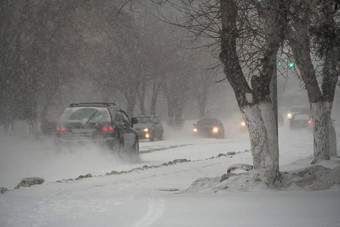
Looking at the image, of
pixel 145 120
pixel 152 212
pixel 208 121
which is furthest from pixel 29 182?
pixel 208 121

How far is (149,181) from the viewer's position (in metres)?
12.3

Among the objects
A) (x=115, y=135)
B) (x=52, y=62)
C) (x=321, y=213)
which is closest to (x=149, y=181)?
(x=115, y=135)

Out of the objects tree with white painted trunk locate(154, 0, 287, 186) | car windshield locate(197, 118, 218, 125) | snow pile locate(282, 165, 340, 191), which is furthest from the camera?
car windshield locate(197, 118, 218, 125)

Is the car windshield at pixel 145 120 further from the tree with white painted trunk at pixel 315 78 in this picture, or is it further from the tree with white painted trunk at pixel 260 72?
the tree with white painted trunk at pixel 260 72

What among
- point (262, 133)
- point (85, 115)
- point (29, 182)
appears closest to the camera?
point (262, 133)

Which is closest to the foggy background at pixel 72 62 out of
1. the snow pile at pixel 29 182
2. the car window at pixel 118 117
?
the car window at pixel 118 117

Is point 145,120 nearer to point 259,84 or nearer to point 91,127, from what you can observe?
point 91,127

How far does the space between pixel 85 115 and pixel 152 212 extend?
28.1 ft

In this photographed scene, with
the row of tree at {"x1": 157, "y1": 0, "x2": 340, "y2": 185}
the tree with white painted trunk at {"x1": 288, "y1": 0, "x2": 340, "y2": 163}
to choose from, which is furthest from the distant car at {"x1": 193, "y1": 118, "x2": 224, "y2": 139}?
the row of tree at {"x1": 157, "y1": 0, "x2": 340, "y2": 185}

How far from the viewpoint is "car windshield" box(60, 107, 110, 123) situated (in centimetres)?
1616

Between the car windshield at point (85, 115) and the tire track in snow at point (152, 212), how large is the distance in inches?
286

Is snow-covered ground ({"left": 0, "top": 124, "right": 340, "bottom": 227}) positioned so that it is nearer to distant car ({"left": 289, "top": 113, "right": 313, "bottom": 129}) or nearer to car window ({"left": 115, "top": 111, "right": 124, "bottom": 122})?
car window ({"left": 115, "top": 111, "right": 124, "bottom": 122})

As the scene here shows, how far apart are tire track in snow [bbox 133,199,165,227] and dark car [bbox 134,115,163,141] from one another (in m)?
24.4

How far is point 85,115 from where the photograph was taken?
53.6 feet
